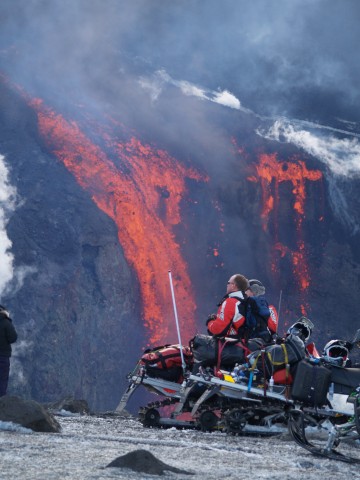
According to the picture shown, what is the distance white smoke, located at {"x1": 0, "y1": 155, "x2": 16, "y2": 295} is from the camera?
32.7 meters

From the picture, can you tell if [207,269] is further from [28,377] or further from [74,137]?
[28,377]

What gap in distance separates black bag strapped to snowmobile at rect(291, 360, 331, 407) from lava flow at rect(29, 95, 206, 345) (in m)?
24.0

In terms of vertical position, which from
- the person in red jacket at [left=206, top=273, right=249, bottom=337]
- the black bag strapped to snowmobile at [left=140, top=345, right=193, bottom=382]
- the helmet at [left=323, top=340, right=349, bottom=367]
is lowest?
the black bag strapped to snowmobile at [left=140, top=345, right=193, bottom=382]

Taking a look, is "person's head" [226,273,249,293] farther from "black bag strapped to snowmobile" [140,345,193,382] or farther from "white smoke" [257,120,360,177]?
"white smoke" [257,120,360,177]

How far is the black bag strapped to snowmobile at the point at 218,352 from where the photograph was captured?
14.9 meters

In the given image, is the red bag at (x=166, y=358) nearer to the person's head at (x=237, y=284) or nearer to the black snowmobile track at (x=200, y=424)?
the black snowmobile track at (x=200, y=424)

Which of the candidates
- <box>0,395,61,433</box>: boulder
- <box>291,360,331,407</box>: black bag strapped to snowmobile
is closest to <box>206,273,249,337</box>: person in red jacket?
<box>291,360,331,407</box>: black bag strapped to snowmobile

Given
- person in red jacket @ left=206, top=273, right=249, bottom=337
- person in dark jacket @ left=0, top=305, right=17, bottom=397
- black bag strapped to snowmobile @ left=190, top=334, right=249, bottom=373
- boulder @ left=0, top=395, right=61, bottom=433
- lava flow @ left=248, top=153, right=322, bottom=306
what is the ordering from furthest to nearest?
1. lava flow @ left=248, top=153, right=322, bottom=306
2. person in dark jacket @ left=0, top=305, right=17, bottom=397
3. person in red jacket @ left=206, top=273, right=249, bottom=337
4. black bag strapped to snowmobile @ left=190, top=334, right=249, bottom=373
5. boulder @ left=0, top=395, right=61, bottom=433

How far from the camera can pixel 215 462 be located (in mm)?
8375

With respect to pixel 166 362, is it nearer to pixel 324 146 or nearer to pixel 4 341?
pixel 4 341

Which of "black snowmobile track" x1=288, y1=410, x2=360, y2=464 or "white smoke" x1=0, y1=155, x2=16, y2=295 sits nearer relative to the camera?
"black snowmobile track" x1=288, y1=410, x2=360, y2=464

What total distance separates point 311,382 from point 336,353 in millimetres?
1422

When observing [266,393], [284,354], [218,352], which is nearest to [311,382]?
[284,354]

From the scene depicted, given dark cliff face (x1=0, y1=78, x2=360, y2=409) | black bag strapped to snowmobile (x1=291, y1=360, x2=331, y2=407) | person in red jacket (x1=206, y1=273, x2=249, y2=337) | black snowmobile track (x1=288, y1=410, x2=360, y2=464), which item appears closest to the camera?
black snowmobile track (x1=288, y1=410, x2=360, y2=464)
